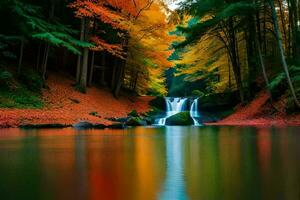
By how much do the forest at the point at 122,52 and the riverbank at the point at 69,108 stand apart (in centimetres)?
7

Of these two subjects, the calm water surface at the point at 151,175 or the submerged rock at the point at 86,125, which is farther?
the submerged rock at the point at 86,125

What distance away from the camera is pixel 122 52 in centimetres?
2342

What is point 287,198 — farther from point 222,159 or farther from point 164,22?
point 164,22

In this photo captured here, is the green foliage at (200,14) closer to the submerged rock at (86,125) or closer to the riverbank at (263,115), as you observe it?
the riverbank at (263,115)

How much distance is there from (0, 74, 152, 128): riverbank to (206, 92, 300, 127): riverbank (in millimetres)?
6201

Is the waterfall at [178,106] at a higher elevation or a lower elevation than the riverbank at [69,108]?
higher

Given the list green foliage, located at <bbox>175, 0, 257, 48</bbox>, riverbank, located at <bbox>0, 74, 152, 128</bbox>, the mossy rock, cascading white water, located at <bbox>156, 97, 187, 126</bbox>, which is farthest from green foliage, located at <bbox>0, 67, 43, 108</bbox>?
cascading white water, located at <bbox>156, 97, 187, 126</bbox>

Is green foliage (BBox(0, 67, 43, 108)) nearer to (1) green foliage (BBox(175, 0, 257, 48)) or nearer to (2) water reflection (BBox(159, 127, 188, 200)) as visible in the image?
(1) green foliage (BBox(175, 0, 257, 48))

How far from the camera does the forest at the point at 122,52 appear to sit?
17.4 m

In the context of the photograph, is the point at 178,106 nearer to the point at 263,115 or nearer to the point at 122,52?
the point at 122,52

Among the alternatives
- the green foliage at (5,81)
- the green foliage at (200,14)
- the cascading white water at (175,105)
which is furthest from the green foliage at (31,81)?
the cascading white water at (175,105)

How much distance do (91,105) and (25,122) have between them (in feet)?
22.4

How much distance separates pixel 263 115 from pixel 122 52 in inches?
353

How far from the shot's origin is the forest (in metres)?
17.4
